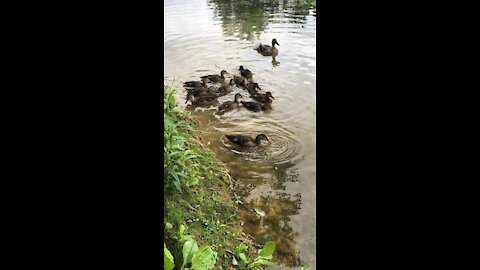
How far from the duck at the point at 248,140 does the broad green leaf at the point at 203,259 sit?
6.78 feet

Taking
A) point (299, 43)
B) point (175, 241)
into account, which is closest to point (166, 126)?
point (175, 241)

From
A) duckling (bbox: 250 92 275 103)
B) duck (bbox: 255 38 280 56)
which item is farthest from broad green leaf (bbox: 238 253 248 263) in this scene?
duck (bbox: 255 38 280 56)

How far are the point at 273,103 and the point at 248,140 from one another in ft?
3.30

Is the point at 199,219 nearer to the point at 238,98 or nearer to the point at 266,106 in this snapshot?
the point at 266,106

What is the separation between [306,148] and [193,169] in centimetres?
130

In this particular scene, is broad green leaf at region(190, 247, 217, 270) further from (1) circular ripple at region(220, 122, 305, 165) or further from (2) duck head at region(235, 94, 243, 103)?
(2) duck head at region(235, 94, 243, 103)

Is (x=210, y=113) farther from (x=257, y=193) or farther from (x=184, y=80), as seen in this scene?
(x=257, y=193)

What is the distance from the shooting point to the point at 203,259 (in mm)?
2215

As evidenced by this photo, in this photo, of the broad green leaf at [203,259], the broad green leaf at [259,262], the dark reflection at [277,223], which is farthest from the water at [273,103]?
the broad green leaf at [203,259]

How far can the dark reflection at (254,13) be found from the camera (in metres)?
7.35

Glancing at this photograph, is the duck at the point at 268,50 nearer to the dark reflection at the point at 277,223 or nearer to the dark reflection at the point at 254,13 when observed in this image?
the dark reflection at the point at 254,13

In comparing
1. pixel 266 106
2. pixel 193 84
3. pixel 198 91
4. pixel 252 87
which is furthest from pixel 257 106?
pixel 193 84

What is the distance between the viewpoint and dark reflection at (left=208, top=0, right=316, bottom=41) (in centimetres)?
735
